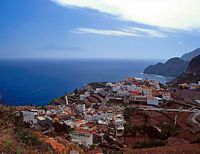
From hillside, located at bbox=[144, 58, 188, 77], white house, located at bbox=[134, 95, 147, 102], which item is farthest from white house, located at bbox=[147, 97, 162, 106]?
hillside, located at bbox=[144, 58, 188, 77]

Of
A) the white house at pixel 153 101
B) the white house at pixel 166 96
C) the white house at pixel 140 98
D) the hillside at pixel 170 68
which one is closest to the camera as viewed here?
the white house at pixel 153 101

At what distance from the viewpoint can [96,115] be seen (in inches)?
1363

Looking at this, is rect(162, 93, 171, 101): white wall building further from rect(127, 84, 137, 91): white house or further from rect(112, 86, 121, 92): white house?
rect(112, 86, 121, 92): white house

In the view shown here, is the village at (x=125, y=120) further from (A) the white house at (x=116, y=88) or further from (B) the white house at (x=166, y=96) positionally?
(A) the white house at (x=116, y=88)

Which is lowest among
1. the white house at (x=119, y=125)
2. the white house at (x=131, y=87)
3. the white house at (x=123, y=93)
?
the white house at (x=119, y=125)

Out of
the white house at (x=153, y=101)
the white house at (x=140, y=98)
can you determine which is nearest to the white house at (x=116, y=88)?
the white house at (x=140, y=98)

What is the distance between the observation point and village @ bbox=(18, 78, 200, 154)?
2153 centimetres

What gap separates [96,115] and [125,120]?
3475 millimetres

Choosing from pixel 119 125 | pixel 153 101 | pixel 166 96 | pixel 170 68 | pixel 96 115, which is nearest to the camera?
pixel 119 125

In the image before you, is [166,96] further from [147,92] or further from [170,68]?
[170,68]

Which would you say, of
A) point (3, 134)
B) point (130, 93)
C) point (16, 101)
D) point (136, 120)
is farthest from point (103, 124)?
point (16, 101)

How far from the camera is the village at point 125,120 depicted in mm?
21531

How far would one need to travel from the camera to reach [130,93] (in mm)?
50625

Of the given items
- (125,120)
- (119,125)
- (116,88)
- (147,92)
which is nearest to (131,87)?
(116,88)
